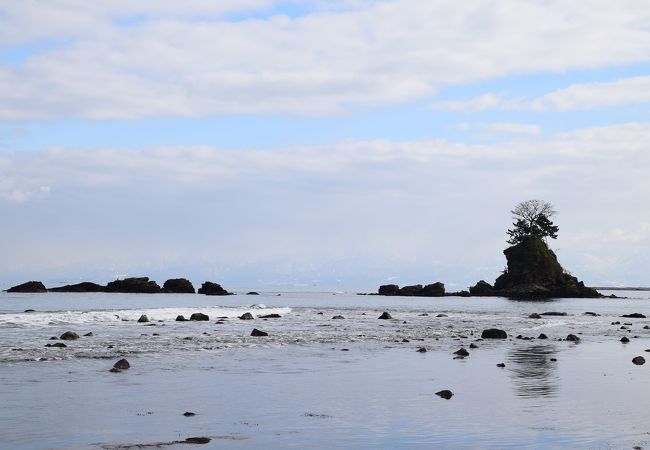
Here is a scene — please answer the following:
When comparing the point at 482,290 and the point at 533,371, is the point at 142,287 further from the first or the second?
A: the point at 533,371

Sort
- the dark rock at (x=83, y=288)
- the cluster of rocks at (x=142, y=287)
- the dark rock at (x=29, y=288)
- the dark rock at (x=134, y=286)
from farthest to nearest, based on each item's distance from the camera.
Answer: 1. the dark rock at (x=83, y=288)
2. the dark rock at (x=134, y=286)
3. the cluster of rocks at (x=142, y=287)
4. the dark rock at (x=29, y=288)

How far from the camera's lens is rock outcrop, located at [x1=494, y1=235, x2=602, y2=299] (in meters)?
151

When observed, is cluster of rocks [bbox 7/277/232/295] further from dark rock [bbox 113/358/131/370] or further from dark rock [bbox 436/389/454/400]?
dark rock [bbox 436/389/454/400]

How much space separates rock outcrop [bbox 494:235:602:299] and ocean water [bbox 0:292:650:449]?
11465cm

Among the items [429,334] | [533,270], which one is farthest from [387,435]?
[533,270]

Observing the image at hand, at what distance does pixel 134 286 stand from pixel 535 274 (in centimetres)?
8700

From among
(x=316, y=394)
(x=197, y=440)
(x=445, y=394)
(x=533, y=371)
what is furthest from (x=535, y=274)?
(x=197, y=440)

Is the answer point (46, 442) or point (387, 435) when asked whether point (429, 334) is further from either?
point (46, 442)

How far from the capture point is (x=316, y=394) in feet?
68.3

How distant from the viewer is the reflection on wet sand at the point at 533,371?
2183 centimetres

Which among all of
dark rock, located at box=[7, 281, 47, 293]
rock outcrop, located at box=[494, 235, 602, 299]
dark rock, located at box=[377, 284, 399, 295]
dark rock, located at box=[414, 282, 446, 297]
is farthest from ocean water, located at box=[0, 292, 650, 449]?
dark rock, located at box=[377, 284, 399, 295]

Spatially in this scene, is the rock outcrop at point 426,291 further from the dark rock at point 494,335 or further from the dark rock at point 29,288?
the dark rock at point 494,335

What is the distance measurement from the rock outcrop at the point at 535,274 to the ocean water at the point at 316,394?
11465 cm

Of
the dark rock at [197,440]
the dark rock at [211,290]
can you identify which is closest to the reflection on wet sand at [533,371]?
the dark rock at [197,440]
